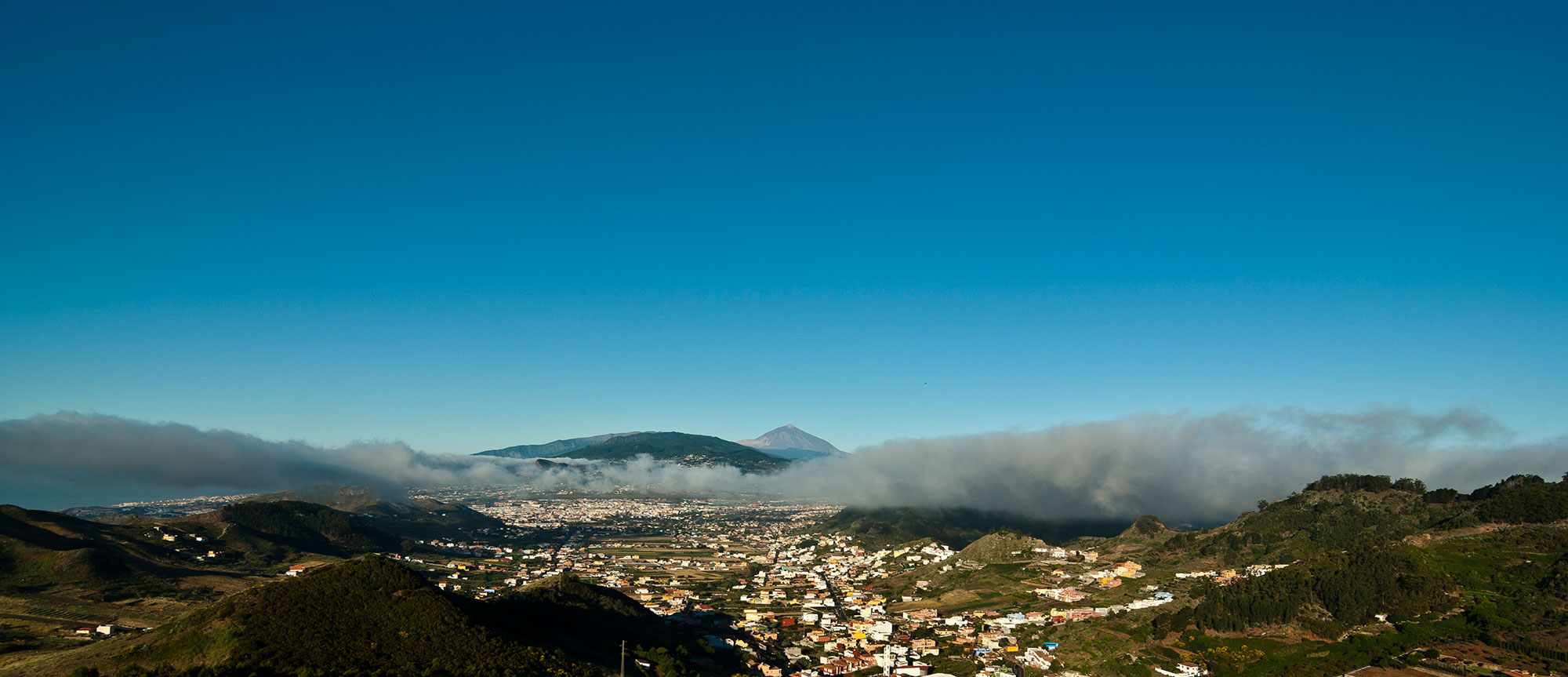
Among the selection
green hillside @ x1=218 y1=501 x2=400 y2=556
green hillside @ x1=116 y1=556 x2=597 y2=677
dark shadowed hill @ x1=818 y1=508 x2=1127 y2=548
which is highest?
Result: green hillside @ x1=116 y1=556 x2=597 y2=677

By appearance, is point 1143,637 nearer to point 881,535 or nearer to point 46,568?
point 881,535

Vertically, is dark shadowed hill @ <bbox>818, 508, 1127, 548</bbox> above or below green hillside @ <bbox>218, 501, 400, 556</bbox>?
below

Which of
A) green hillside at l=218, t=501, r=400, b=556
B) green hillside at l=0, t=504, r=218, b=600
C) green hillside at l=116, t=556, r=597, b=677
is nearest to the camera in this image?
green hillside at l=116, t=556, r=597, b=677

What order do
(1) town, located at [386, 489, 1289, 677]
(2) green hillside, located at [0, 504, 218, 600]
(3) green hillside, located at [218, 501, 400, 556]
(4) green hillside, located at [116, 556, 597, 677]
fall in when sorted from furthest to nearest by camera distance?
(3) green hillside, located at [218, 501, 400, 556] < (2) green hillside, located at [0, 504, 218, 600] < (1) town, located at [386, 489, 1289, 677] < (4) green hillside, located at [116, 556, 597, 677]

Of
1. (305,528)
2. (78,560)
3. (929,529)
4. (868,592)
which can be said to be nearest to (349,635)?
(78,560)

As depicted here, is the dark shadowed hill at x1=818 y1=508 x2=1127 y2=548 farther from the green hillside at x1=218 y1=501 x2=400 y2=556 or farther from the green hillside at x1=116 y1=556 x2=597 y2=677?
the green hillside at x1=116 y1=556 x2=597 y2=677

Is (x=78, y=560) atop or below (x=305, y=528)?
atop

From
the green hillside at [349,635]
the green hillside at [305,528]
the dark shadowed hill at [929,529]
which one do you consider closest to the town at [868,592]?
the green hillside at [305,528]

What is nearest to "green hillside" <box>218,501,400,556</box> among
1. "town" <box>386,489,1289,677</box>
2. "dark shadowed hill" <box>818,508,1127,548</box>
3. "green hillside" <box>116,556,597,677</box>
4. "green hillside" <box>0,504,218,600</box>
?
"town" <box>386,489,1289,677</box>

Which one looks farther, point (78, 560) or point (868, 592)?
point (868, 592)

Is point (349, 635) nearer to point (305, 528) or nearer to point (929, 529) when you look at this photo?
point (305, 528)

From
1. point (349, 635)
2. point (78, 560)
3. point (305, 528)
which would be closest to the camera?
point (349, 635)
